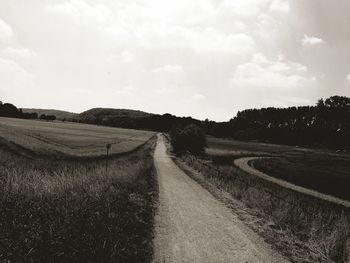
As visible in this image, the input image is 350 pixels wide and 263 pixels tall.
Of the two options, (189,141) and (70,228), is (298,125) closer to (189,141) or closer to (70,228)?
(189,141)

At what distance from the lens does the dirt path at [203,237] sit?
8578 mm

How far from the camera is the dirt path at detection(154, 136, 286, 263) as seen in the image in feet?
28.1

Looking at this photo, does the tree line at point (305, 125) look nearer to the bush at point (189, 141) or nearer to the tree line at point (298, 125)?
the tree line at point (298, 125)

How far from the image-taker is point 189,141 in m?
62.6

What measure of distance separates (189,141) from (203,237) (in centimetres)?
5241

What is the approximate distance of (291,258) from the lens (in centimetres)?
881

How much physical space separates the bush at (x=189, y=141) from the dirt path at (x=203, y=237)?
46.1 metres

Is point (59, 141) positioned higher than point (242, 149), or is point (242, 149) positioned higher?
point (59, 141)

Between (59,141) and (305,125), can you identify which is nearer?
Result: (59,141)

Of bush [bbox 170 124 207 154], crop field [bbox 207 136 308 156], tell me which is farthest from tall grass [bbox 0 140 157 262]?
crop field [bbox 207 136 308 156]

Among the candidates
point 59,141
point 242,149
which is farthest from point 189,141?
point 242,149

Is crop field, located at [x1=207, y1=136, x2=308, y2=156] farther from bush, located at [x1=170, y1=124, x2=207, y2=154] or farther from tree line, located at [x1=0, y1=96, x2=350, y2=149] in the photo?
tree line, located at [x1=0, y1=96, x2=350, y2=149]

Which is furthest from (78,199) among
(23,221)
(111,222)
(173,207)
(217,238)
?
(173,207)

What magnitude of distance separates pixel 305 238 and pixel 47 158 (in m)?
25.3
